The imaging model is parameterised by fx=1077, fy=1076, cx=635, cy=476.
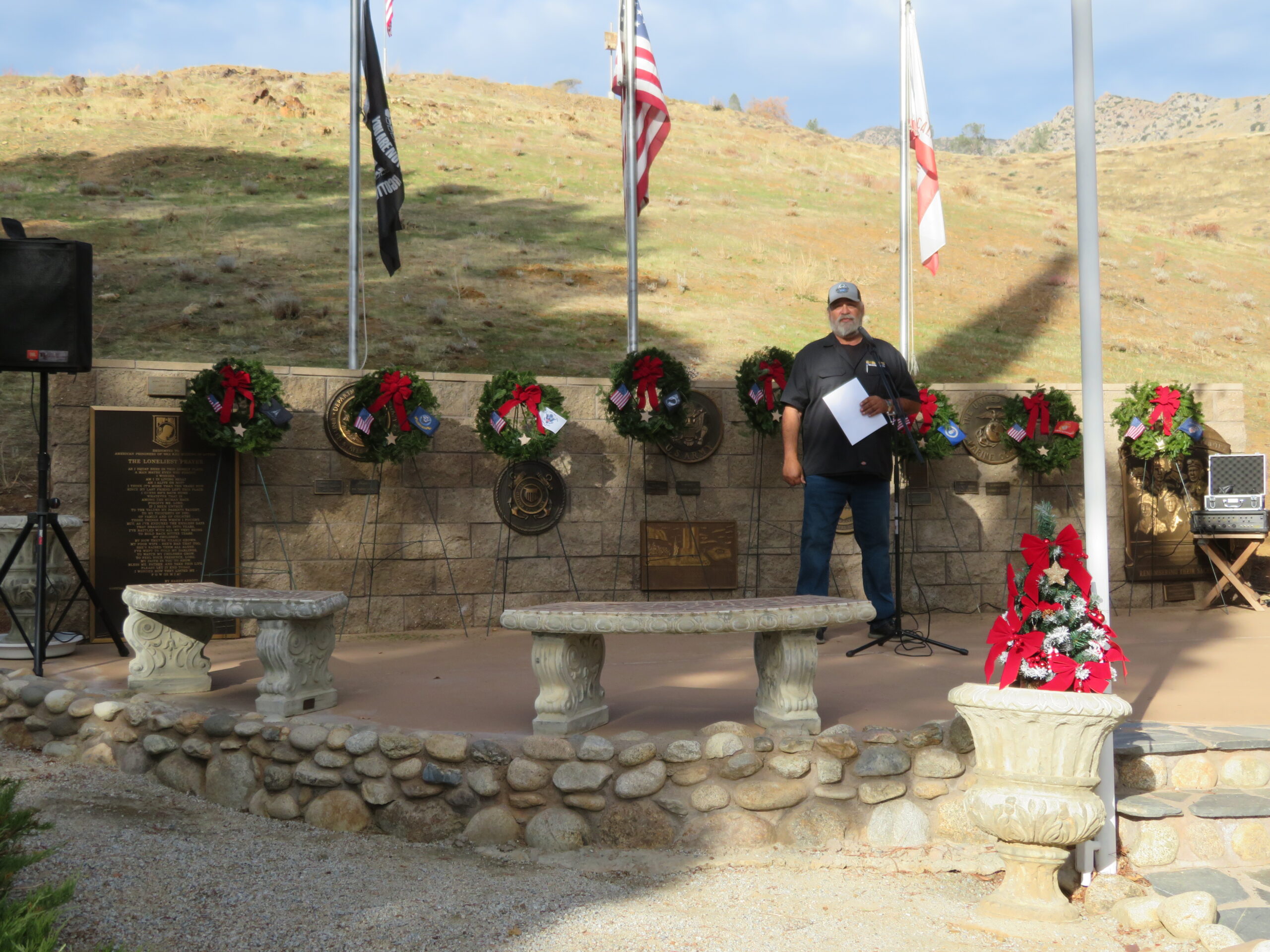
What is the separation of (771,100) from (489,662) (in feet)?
176

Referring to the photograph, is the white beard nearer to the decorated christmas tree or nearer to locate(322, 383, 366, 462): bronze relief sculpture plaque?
the decorated christmas tree

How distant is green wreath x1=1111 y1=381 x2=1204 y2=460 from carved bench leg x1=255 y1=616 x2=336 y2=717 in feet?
21.1

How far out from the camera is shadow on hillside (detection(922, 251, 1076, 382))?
725 inches

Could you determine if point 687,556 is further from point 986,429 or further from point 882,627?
point 986,429

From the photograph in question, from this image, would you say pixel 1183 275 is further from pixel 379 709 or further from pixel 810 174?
pixel 379 709

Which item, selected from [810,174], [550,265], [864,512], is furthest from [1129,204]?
[864,512]

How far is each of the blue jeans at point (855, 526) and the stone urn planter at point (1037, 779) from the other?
257 centimetres

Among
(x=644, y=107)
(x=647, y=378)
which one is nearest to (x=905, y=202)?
(x=644, y=107)

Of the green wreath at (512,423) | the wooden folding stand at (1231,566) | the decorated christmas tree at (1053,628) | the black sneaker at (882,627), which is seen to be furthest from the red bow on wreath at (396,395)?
the wooden folding stand at (1231,566)

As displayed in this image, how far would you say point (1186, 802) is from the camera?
445 cm

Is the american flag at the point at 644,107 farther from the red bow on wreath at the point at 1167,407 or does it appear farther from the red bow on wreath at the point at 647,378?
the red bow on wreath at the point at 1167,407

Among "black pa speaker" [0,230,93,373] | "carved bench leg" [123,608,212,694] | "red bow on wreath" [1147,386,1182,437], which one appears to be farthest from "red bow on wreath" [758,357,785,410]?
"black pa speaker" [0,230,93,373]

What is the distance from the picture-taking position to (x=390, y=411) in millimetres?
7574

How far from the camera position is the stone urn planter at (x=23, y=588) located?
6.59 meters
